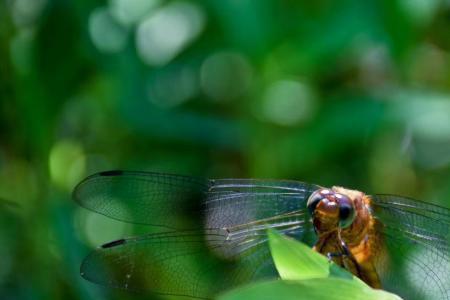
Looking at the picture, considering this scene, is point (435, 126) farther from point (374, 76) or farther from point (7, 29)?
point (7, 29)

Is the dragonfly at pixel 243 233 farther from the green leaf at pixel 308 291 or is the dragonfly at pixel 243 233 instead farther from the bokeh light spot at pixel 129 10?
the bokeh light spot at pixel 129 10

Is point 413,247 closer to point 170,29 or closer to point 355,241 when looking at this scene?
point 355,241

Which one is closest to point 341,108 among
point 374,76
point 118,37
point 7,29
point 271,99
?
point 271,99

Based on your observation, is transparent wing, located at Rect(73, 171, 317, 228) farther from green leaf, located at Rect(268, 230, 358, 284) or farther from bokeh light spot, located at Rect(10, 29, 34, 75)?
bokeh light spot, located at Rect(10, 29, 34, 75)

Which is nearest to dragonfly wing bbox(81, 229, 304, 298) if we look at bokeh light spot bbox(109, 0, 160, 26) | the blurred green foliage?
the blurred green foliage

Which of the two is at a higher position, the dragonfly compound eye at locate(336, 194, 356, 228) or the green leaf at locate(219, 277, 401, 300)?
the dragonfly compound eye at locate(336, 194, 356, 228)

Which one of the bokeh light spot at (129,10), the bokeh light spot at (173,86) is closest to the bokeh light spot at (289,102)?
the bokeh light spot at (173,86)

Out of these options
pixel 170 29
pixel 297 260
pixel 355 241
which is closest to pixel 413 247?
pixel 355 241
